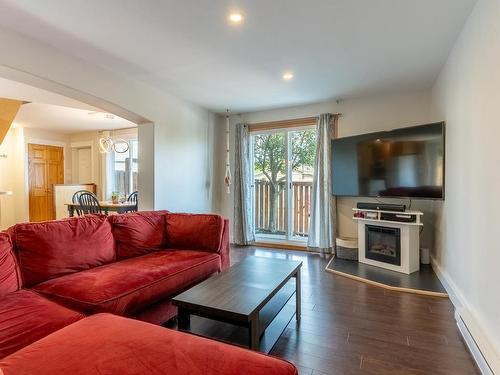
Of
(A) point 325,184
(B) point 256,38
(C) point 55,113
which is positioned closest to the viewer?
(B) point 256,38

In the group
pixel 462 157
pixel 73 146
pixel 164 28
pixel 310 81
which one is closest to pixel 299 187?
pixel 310 81

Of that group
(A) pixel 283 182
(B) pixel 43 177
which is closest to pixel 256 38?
(A) pixel 283 182

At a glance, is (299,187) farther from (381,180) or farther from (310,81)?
(310,81)

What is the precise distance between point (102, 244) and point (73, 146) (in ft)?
20.2

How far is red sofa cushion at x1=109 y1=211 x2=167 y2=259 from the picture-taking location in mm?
2643

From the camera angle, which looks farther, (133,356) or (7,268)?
(7,268)

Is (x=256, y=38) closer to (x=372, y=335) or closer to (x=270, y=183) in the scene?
(x=372, y=335)

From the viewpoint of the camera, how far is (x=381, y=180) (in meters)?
3.79

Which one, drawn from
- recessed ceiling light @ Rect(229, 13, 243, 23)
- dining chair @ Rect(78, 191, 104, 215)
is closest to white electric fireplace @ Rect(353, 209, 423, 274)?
recessed ceiling light @ Rect(229, 13, 243, 23)

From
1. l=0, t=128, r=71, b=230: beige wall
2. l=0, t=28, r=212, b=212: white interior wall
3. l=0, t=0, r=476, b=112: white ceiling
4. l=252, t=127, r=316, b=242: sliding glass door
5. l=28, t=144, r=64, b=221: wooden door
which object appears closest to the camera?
l=0, t=0, r=476, b=112: white ceiling

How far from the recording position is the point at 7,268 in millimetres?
1795

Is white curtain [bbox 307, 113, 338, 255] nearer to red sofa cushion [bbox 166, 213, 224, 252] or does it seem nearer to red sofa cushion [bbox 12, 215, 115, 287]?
red sofa cushion [bbox 166, 213, 224, 252]

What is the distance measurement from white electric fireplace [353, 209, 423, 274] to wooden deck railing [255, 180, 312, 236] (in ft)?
3.74

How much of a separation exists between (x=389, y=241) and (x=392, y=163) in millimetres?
1005
